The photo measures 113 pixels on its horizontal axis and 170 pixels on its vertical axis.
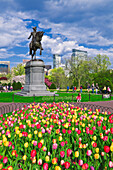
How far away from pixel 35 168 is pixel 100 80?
104 feet

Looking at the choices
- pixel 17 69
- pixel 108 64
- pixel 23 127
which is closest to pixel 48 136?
pixel 23 127

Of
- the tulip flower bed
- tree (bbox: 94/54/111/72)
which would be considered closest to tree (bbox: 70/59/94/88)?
tree (bbox: 94/54/111/72)

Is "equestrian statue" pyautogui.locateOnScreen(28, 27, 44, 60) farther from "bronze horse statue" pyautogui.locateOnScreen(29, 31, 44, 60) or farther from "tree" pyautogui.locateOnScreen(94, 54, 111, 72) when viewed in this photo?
"tree" pyautogui.locateOnScreen(94, 54, 111, 72)

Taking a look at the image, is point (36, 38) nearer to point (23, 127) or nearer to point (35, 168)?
point (23, 127)

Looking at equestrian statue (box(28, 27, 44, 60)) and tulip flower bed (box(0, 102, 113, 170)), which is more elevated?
equestrian statue (box(28, 27, 44, 60))

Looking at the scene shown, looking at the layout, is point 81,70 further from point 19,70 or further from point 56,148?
point 56,148

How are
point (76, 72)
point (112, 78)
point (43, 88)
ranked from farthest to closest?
point (76, 72) → point (112, 78) → point (43, 88)

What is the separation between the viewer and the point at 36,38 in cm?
2395

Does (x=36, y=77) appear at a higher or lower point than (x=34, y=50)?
lower

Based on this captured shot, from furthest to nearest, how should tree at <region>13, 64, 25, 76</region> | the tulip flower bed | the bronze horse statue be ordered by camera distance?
tree at <region>13, 64, 25, 76</region> < the bronze horse statue < the tulip flower bed

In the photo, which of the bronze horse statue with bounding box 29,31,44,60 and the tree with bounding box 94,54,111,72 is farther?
the tree with bounding box 94,54,111,72

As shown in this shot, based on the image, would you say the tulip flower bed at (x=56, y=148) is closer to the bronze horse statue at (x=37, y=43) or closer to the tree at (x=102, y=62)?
the bronze horse statue at (x=37, y=43)

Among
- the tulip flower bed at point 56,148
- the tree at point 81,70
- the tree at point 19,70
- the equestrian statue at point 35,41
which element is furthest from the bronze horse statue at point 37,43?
the tree at point 19,70

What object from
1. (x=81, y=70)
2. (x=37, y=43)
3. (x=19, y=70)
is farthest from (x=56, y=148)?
(x=19, y=70)
